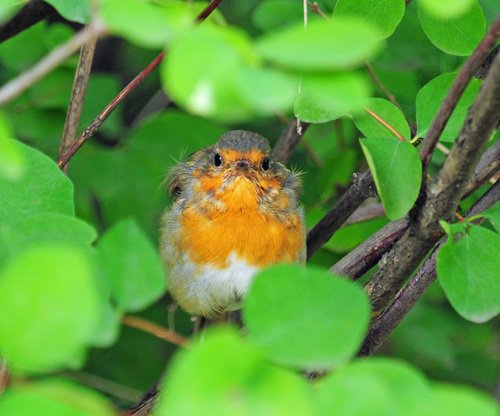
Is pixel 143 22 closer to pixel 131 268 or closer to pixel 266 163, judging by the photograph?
pixel 131 268

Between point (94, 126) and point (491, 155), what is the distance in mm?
1130

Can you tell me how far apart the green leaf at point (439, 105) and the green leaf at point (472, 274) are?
32cm

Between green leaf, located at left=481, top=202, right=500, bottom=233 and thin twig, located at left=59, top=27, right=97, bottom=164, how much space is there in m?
1.25

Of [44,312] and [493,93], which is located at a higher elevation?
[493,93]

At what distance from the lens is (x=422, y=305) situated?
425cm

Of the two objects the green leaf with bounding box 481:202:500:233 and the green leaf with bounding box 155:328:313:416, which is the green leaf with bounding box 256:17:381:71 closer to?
the green leaf with bounding box 155:328:313:416

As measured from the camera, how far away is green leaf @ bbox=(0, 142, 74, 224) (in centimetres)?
192

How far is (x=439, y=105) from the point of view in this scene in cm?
228

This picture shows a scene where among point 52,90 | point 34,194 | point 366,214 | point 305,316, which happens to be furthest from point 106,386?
point 305,316

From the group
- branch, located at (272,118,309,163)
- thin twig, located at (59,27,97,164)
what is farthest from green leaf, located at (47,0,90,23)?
branch, located at (272,118,309,163)

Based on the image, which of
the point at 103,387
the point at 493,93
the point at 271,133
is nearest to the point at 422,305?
the point at 271,133

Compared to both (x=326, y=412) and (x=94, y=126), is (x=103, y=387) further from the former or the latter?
(x=326, y=412)

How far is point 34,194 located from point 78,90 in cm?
99

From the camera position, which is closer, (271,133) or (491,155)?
(491,155)
